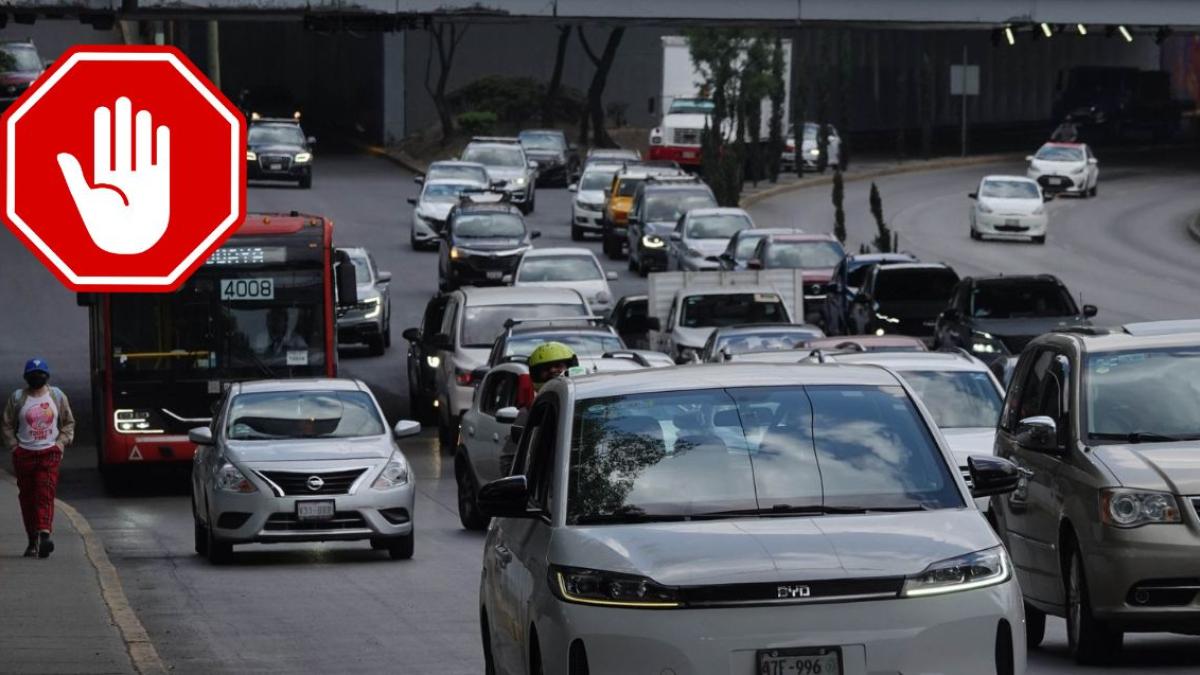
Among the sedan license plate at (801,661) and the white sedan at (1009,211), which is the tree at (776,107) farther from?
the sedan license plate at (801,661)

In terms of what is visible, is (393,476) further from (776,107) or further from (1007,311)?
(776,107)

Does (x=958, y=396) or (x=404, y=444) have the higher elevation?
(x=958, y=396)

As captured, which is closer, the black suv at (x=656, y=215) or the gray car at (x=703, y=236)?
the gray car at (x=703, y=236)

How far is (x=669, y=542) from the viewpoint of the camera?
25.1 ft

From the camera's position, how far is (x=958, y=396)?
1897 centimetres

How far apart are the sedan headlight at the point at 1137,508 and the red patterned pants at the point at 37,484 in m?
9.69

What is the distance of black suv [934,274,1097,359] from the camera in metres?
31.9

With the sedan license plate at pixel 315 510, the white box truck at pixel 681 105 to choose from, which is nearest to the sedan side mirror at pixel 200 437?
the sedan license plate at pixel 315 510

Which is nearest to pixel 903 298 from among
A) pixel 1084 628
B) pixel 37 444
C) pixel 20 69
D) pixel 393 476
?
pixel 393 476

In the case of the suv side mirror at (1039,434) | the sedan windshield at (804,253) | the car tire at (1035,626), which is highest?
the suv side mirror at (1039,434)

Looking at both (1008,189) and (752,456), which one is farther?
(1008,189)

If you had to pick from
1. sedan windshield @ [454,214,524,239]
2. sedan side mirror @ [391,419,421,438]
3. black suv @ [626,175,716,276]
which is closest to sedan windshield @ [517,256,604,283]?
sedan windshield @ [454,214,524,239]

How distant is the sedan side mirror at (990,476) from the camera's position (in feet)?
29.1

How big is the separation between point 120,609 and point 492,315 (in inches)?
649
